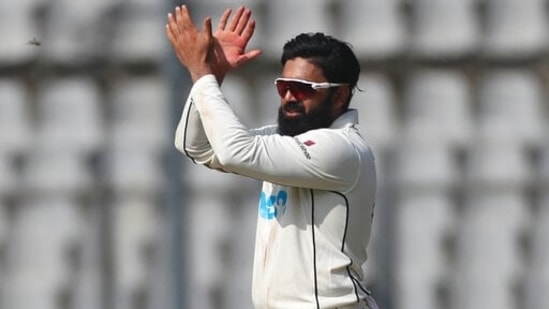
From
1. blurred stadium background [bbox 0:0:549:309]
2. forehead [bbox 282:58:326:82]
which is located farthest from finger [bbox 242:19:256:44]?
blurred stadium background [bbox 0:0:549:309]

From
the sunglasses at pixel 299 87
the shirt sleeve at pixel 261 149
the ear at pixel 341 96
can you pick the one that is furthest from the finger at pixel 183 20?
the ear at pixel 341 96

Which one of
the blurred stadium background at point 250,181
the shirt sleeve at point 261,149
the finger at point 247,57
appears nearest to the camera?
the shirt sleeve at point 261,149

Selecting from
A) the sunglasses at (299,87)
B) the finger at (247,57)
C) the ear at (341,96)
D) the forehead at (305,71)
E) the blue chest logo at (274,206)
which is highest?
the finger at (247,57)

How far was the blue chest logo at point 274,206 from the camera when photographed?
3.12 meters

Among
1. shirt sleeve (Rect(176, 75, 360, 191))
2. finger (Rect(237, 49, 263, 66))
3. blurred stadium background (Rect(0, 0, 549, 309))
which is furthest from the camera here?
blurred stadium background (Rect(0, 0, 549, 309))

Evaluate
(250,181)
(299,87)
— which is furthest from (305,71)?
(250,181)

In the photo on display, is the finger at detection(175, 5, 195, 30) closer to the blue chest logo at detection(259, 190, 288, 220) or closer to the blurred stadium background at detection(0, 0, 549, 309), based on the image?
the blue chest logo at detection(259, 190, 288, 220)

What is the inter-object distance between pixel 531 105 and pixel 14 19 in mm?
1548

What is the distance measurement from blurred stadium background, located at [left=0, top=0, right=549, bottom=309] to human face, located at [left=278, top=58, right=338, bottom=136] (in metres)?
1.24

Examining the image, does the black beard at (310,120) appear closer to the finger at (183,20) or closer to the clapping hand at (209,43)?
the clapping hand at (209,43)

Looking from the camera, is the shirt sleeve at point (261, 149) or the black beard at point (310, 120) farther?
the black beard at point (310, 120)

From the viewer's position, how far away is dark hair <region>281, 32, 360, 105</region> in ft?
10.2

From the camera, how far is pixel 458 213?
14.6 feet

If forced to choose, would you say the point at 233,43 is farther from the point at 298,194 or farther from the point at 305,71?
the point at 298,194
